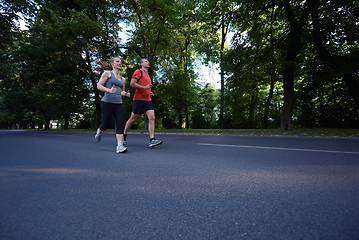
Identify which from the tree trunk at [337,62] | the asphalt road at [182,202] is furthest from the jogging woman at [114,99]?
the tree trunk at [337,62]

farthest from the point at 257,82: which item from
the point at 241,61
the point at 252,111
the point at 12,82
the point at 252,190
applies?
the point at 12,82

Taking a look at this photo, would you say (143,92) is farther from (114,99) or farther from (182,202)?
(182,202)

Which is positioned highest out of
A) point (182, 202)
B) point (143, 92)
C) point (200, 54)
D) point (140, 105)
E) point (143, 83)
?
point (200, 54)

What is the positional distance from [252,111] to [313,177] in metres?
17.5

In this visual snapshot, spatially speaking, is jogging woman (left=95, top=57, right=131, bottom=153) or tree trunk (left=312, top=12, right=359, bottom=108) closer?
jogging woman (left=95, top=57, right=131, bottom=153)

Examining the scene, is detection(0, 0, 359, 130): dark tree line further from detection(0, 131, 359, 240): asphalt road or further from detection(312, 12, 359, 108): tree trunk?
detection(0, 131, 359, 240): asphalt road

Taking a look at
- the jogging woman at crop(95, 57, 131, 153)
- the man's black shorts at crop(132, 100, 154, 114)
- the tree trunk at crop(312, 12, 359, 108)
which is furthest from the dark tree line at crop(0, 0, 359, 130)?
the man's black shorts at crop(132, 100, 154, 114)

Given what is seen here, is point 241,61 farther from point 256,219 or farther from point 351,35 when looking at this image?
point 256,219

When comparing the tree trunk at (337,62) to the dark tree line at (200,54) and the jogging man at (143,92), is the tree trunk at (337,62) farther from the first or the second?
the jogging man at (143,92)

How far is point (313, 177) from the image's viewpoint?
2.79 meters

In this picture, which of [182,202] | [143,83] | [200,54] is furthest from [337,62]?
[182,202]

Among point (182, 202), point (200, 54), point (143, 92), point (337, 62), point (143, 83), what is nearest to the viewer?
point (182, 202)

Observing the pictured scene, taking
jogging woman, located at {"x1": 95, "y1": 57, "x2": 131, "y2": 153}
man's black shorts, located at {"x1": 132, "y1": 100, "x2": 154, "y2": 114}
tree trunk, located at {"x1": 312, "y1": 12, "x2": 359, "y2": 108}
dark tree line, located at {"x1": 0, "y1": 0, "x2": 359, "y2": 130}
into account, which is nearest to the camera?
jogging woman, located at {"x1": 95, "y1": 57, "x2": 131, "y2": 153}

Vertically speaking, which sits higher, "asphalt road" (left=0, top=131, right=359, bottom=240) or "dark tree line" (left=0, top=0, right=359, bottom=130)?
"dark tree line" (left=0, top=0, right=359, bottom=130)
